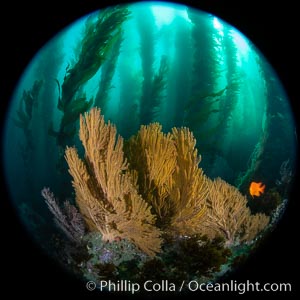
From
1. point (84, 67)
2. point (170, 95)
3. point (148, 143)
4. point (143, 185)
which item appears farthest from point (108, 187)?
point (84, 67)

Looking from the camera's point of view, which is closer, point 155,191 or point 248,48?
point 155,191

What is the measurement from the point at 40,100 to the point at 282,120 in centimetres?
188

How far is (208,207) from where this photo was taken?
119 inches

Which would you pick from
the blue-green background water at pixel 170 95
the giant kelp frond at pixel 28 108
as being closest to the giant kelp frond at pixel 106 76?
the blue-green background water at pixel 170 95

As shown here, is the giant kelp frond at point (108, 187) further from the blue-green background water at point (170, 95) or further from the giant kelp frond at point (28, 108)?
the giant kelp frond at point (28, 108)

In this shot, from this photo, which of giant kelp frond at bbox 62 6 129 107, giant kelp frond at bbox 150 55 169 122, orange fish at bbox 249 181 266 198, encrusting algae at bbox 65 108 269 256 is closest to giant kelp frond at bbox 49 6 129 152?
giant kelp frond at bbox 62 6 129 107

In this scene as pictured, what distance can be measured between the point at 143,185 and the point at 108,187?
24cm

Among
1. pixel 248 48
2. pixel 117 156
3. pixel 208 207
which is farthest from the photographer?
pixel 248 48

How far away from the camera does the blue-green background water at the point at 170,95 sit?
288 cm

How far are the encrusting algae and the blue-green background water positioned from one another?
104mm

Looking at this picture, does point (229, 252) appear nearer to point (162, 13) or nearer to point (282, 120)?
point (282, 120)

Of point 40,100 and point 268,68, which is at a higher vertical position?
point 268,68

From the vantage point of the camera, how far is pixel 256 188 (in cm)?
315

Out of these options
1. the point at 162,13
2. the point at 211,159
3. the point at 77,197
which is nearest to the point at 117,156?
the point at 77,197
